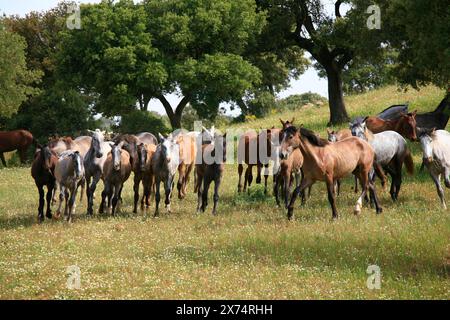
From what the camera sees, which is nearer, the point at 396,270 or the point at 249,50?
the point at 396,270

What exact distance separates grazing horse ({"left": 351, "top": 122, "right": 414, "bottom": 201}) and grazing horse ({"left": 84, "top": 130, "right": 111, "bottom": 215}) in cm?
769

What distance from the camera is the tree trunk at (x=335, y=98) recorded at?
38.8 meters

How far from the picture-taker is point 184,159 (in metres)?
23.1

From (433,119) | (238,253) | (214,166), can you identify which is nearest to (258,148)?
(214,166)

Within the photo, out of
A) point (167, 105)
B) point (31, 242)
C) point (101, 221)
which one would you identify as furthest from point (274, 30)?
point (31, 242)

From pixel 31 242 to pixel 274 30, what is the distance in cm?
2860

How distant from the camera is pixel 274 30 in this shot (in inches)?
1602

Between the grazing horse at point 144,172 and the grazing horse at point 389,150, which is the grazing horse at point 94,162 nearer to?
the grazing horse at point 144,172

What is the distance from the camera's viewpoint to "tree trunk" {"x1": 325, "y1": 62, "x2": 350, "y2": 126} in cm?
3884

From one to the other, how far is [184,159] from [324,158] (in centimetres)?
790

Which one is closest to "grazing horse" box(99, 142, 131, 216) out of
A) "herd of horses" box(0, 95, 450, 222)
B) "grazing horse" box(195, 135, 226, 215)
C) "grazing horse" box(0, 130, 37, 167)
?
"herd of horses" box(0, 95, 450, 222)

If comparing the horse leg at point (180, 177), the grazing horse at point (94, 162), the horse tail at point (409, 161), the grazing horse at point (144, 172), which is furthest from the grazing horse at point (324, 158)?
the horse leg at point (180, 177)

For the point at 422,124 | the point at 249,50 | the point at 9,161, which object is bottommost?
the point at 9,161
